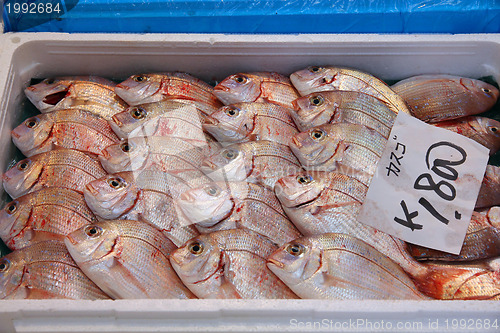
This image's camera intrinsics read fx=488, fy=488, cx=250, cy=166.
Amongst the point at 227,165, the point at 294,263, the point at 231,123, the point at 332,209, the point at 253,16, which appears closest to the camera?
the point at 294,263

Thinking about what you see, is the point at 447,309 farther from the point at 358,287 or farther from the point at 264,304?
the point at 264,304

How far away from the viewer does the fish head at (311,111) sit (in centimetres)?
235

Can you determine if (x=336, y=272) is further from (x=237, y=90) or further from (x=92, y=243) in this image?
(x=237, y=90)

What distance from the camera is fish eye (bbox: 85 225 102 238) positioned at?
6.31 ft

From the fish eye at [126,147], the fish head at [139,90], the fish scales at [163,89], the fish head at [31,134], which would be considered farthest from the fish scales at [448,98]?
the fish head at [31,134]

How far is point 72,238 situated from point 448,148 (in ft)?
5.45

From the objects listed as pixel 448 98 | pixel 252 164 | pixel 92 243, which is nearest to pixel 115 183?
pixel 92 243

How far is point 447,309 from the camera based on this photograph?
5.54 feet

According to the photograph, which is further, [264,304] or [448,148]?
[448,148]

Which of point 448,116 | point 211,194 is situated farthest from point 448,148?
point 211,194

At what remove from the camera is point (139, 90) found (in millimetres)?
2498

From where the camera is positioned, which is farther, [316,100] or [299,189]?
[316,100]

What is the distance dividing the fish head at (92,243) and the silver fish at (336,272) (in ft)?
2.05

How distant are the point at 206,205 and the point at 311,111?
714 millimetres
